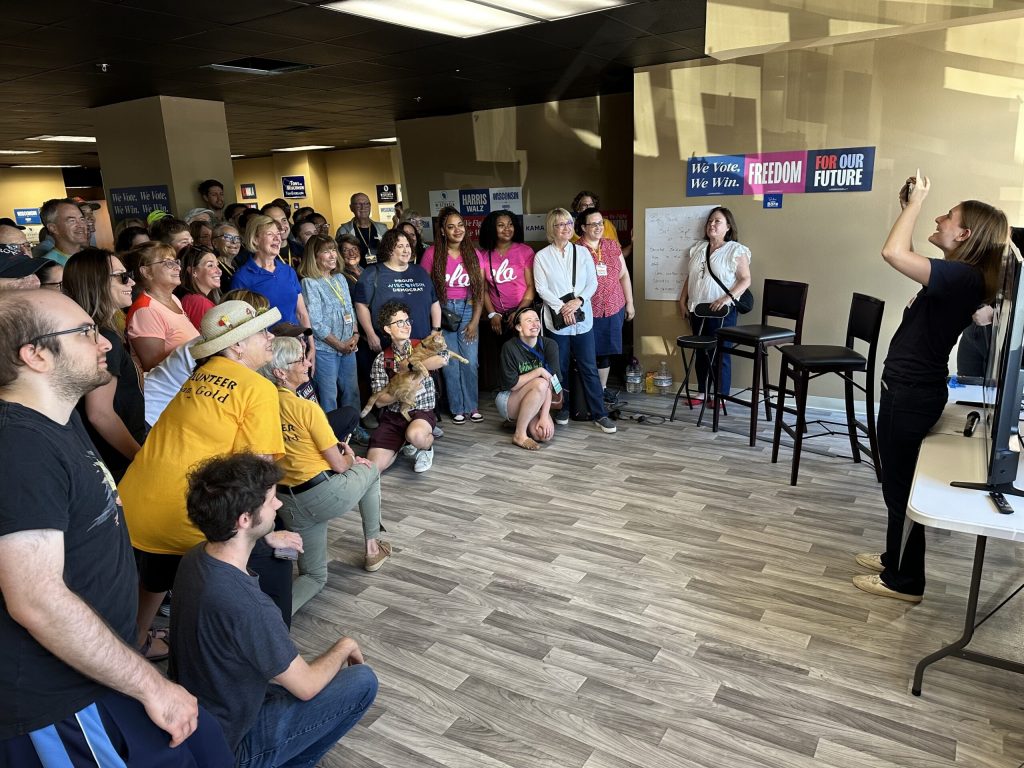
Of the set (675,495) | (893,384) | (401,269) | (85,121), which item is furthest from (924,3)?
(85,121)

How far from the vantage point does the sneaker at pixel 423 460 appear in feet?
14.5

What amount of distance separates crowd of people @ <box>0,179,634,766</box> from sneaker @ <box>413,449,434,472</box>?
0.01 m

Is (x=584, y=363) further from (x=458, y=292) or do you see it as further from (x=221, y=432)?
(x=221, y=432)

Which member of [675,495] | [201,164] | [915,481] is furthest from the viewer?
[201,164]

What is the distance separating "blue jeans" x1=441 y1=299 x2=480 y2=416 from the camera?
17.3 feet

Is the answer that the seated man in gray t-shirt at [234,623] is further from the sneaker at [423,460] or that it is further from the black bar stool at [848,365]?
the black bar stool at [848,365]

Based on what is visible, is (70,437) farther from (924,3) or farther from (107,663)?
(924,3)

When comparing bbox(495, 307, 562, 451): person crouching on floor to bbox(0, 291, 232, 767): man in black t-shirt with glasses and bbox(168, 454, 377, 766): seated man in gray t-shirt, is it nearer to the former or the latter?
bbox(168, 454, 377, 766): seated man in gray t-shirt

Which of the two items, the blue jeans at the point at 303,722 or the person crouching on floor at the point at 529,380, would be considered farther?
the person crouching on floor at the point at 529,380

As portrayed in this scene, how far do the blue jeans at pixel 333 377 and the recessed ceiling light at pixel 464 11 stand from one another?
2073 mm

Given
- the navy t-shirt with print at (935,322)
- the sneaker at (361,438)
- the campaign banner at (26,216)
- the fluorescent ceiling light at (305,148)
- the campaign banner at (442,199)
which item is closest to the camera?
the navy t-shirt with print at (935,322)

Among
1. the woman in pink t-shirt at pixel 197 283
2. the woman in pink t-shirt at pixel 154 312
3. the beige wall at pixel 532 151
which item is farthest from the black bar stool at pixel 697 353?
the woman in pink t-shirt at pixel 154 312

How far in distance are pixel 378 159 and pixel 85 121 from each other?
745 cm

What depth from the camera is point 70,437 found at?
1.40 meters
